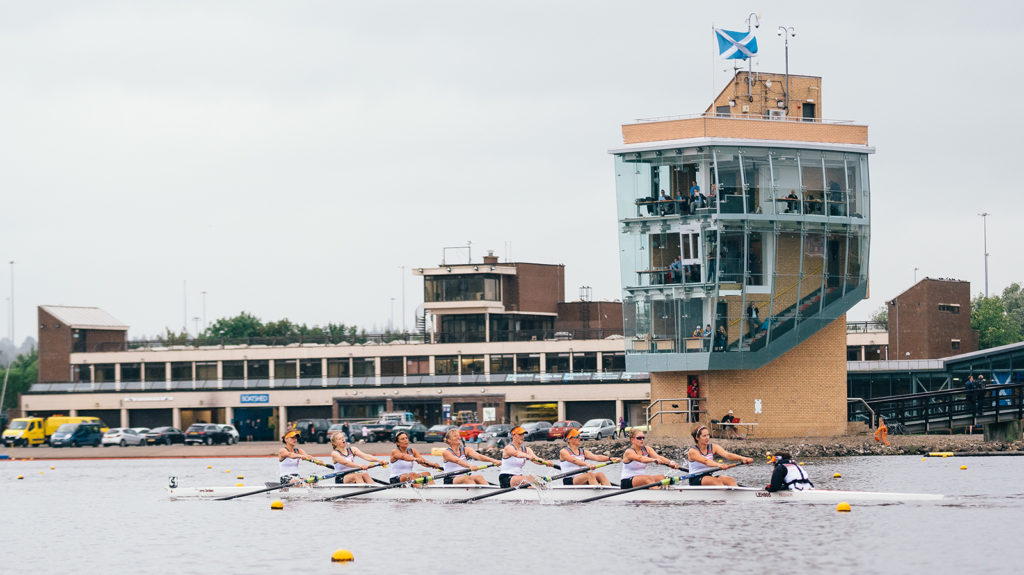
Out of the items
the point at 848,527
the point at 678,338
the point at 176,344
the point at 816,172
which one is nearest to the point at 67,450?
the point at 176,344

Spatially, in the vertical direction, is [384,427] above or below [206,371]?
below

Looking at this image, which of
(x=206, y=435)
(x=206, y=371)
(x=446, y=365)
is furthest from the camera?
(x=206, y=371)

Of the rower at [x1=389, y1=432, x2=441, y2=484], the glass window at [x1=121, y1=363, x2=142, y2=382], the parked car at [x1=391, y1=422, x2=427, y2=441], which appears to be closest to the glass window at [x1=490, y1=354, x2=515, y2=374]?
the parked car at [x1=391, y1=422, x2=427, y2=441]

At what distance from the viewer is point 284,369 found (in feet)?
344

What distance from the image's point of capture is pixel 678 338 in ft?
186

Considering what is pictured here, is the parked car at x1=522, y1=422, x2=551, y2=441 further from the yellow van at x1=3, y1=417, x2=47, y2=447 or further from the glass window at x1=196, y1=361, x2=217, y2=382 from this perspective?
the glass window at x1=196, y1=361, x2=217, y2=382

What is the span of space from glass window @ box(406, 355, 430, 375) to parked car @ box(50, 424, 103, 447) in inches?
973

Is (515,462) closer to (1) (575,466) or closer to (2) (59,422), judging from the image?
(1) (575,466)

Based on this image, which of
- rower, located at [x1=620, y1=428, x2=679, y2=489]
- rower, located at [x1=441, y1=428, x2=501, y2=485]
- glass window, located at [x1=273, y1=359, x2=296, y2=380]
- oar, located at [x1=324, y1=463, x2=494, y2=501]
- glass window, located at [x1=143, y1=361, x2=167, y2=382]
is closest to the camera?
rower, located at [x1=620, y1=428, x2=679, y2=489]

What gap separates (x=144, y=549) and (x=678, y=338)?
106ft

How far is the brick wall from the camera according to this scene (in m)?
57.4

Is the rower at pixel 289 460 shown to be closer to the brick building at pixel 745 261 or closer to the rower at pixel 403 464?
the rower at pixel 403 464

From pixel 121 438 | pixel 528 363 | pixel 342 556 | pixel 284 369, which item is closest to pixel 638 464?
pixel 342 556

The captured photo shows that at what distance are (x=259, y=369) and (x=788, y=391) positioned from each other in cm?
5714
